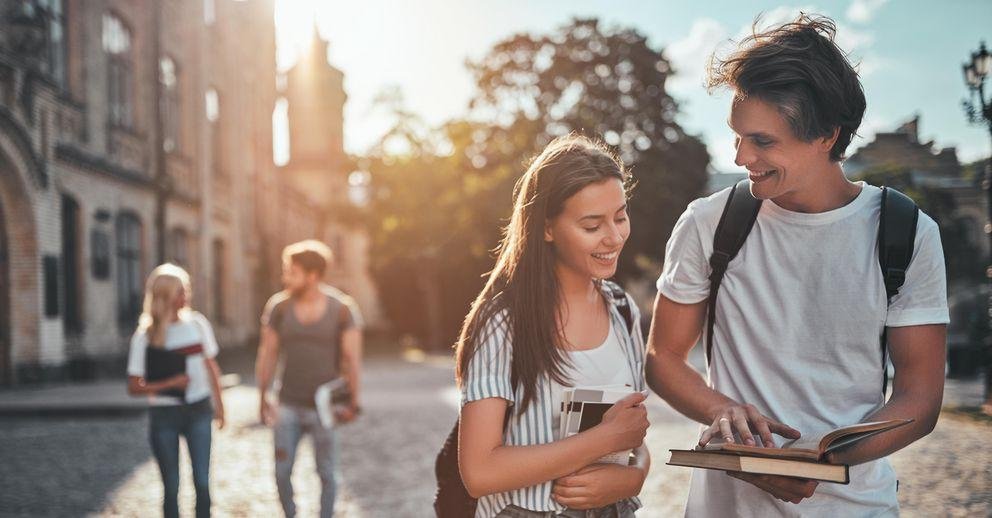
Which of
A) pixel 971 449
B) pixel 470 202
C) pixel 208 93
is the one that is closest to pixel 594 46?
pixel 470 202

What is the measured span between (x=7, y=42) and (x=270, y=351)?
11.8 meters

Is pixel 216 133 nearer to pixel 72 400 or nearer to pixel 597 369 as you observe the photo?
pixel 72 400

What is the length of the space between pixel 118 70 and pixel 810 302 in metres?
20.8

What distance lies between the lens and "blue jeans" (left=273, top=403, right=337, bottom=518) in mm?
5566

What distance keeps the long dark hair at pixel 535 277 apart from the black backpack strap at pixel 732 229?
30 centimetres

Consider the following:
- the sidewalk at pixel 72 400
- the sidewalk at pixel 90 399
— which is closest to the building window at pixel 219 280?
the sidewalk at pixel 90 399

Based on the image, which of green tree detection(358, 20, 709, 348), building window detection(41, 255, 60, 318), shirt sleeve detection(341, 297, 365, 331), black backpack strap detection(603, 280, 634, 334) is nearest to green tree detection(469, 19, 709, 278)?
green tree detection(358, 20, 709, 348)

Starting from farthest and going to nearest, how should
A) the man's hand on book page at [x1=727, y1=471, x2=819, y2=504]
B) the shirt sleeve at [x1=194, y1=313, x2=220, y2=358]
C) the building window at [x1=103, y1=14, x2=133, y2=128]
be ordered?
the building window at [x1=103, y1=14, x2=133, y2=128] → the shirt sleeve at [x1=194, y1=313, x2=220, y2=358] → the man's hand on book page at [x1=727, y1=471, x2=819, y2=504]

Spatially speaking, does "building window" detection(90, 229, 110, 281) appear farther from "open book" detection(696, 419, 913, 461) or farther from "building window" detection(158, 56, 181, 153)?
"open book" detection(696, 419, 913, 461)

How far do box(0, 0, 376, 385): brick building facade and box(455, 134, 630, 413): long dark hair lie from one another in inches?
593

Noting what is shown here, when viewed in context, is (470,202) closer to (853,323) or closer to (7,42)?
(7,42)

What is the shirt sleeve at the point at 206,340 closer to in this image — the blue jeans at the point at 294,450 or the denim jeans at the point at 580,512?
the blue jeans at the point at 294,450

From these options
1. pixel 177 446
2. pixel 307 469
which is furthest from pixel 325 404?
pixel 307 469

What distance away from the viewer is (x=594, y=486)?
2102mm
